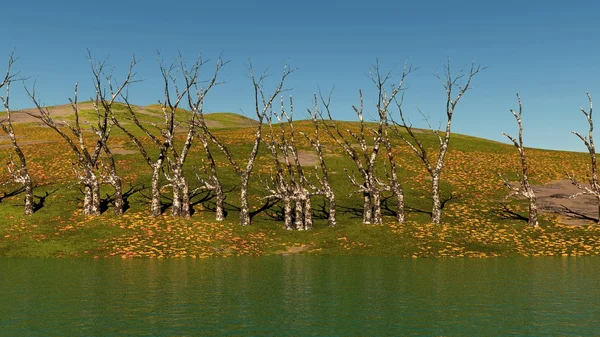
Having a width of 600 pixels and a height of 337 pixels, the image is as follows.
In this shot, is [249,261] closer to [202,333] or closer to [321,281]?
[321,281]

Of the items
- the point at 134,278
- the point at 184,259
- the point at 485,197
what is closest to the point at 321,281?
the point at 134,278

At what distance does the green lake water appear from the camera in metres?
18.0

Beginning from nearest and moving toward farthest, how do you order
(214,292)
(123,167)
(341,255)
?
(214,292), (341,255), (123,167)

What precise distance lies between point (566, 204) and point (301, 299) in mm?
46857

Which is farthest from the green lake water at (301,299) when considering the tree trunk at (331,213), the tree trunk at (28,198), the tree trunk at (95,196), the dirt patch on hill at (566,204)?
the dirt patch on hill at (566,204)

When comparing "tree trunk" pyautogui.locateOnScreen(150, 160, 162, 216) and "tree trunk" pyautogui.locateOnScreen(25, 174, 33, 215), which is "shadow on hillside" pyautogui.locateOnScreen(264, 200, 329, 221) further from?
"tree trunk" pyautogui.locateOnScreen(25, 174, 33, 215)

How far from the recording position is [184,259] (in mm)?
40969

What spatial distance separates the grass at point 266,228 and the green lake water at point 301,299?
7.11 m

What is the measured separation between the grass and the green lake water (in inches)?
280

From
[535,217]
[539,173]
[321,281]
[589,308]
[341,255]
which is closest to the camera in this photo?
[589,308]

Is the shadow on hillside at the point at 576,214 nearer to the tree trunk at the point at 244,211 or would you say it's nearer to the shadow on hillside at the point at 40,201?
the tree trunk at the point at 244,211

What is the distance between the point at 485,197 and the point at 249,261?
33913 millimetres

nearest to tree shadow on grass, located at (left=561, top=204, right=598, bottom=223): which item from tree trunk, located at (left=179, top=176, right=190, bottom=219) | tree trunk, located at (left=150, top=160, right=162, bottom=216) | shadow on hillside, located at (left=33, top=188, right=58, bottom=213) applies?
tree trunk, located at (left=179, top=176, right=190, bottom=219)

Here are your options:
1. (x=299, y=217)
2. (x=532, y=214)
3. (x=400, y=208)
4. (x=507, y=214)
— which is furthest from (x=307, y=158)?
(x=532, y=214)
